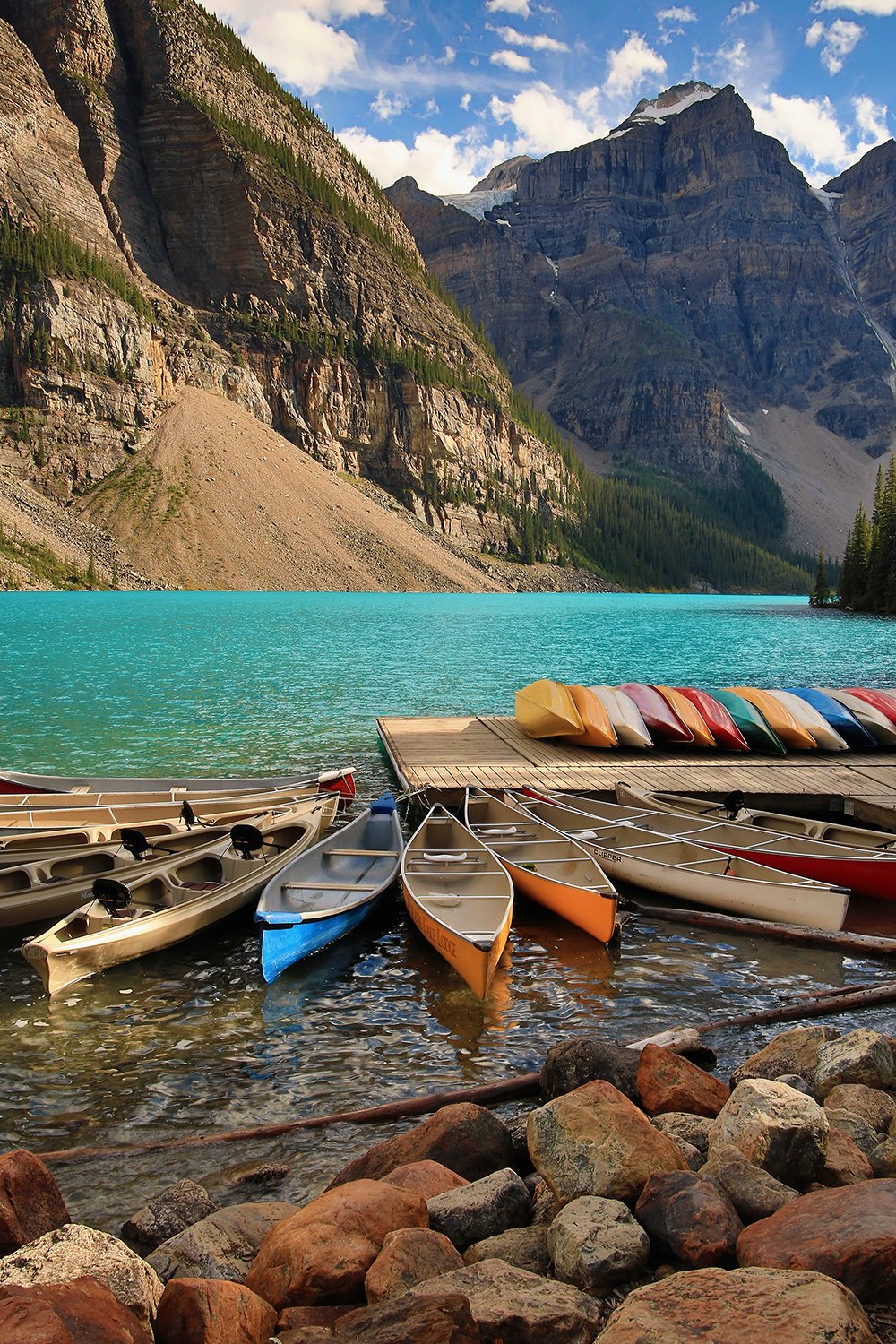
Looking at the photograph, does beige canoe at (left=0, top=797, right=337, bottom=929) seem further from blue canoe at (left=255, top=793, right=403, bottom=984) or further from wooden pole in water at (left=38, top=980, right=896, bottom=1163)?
wooden pole in water at (left=38, top=980, right=896, bottom=1163)

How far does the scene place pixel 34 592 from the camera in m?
114

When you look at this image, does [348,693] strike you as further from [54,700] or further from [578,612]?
[578,612]

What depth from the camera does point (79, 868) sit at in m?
13.8

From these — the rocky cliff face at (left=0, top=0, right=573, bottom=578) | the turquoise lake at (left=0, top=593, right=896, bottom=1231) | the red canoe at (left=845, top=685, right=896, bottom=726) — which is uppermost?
the rocky cliff face at (left=0, top=0, right=573, bottom=578)

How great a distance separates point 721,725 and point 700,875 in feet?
33.3

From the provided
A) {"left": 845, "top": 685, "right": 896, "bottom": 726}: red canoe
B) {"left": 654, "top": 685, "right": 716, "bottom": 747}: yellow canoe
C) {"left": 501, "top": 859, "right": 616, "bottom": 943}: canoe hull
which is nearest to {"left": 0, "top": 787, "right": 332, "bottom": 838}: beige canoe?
{"left": 501, "top": 859, "right": 616, "bottom": 943}: canoe hull

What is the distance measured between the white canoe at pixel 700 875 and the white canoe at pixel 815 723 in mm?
9473

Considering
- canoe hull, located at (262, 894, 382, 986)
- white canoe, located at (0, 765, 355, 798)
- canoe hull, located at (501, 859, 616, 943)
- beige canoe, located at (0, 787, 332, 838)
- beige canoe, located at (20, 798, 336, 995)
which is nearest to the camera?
beige canoe, located at (20, 798, 336, 995)

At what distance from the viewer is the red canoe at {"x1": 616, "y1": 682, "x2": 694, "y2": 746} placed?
907 inches

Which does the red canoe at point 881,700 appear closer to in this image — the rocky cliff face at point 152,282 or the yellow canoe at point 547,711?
the yellow canoe at point 547,711

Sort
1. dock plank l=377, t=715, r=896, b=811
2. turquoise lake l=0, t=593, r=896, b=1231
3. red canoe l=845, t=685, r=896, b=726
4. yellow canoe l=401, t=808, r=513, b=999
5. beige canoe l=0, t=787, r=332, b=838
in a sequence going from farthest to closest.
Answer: red canoe l=845, t=685, r=896, b=726
dock plank l=377, t=715, r=896, b=811
beige canoe l=0, t=787, r=332, b=838
yellow canoe l=401, t=808, r=513, b=999
turquoise lake l=0, t=593, r=896, b=1231

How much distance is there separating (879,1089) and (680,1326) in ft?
14.7

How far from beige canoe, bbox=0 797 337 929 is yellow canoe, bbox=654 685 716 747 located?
1262cm

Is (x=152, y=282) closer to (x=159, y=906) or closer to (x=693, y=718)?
(x=693, y=718)
